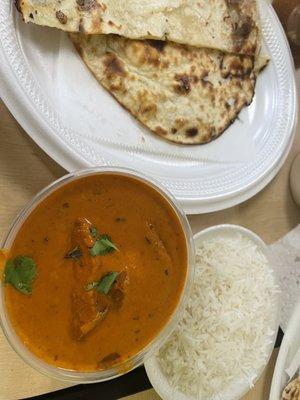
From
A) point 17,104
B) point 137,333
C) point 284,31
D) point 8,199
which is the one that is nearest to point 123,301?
point 137,333

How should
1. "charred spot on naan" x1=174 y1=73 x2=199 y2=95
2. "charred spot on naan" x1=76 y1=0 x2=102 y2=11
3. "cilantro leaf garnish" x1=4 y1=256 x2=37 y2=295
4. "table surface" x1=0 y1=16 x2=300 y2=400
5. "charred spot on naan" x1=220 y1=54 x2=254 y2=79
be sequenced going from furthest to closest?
"charred spot on naan" x1=220 y1=54 x2=254 y2=79
"charred spot on naan" x1=174 y1=73 x2=199 y2=95
"charred spot on naan" x1=76 y1=0 x2=102 y2=11
"table surface" x1=0 y1=16 x2=300 y2=400
"cilantro leaf garnish" x1=4 y1=256 x2=37 y2=295

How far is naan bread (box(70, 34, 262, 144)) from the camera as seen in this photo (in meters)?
1.32

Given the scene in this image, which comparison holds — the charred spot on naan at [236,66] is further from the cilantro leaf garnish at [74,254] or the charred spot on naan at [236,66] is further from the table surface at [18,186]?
the cilantro leaf garnish at [74,254]

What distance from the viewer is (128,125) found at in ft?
4.36

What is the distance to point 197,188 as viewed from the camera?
139cm

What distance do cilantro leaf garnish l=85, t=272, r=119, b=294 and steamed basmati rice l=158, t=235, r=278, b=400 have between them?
38 centimetres

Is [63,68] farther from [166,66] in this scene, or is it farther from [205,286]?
→ [205,286]

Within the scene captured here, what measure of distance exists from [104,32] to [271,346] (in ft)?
2.96

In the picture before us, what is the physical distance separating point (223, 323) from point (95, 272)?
0.50m

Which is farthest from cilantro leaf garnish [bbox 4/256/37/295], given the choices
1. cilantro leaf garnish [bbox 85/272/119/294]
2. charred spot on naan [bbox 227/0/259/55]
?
charred spot on naan [bbox 227/0/259/55]

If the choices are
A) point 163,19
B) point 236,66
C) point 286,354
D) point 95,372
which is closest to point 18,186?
point 95,372

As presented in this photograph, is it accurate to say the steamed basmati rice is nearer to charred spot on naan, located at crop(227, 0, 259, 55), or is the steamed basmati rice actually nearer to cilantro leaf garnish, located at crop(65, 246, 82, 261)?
cilantro leaf garnish, located at crop(65, 246, 82, 261)

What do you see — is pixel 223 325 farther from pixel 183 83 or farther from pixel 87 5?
pixel 87 5

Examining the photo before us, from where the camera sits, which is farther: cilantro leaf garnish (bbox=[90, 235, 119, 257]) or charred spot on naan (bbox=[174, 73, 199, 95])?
charred spot on naan (bbox=[174, 73, 199, 95])
